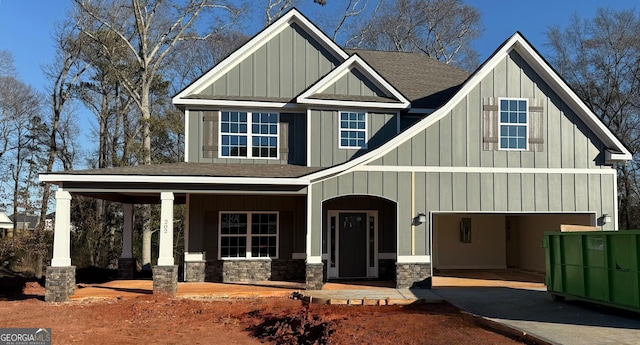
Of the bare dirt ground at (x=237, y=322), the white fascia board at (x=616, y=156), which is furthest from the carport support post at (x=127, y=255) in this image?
the white fascia board at (x=616, y=156)

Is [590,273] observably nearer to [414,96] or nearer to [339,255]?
[339,255]

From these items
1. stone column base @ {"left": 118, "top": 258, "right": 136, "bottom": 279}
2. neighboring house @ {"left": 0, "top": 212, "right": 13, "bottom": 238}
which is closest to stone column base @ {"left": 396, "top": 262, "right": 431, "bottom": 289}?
stone column base @ {"left": 118, "top": 258, "right": 136, "bottom": 279}

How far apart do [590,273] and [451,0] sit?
1112 inches

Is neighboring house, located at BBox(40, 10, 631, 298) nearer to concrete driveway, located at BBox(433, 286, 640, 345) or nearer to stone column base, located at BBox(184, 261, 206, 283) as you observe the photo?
stone column base, located at BBox(184, 261, 206, 283)

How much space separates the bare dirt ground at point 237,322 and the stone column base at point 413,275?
6.88ft

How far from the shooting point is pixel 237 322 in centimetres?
1040

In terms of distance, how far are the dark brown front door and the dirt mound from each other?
5416 millimetres

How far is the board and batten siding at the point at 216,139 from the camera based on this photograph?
1545cm

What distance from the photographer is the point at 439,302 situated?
11.9 m

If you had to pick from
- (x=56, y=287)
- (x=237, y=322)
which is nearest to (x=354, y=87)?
(x=237, y=322)

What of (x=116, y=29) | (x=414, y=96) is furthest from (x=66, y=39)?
(x=414, y=96)

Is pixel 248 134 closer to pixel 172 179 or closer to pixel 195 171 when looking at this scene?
pixel 195 171

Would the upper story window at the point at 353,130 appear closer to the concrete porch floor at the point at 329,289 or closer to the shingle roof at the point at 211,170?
the shingle roof at the point at 211,170

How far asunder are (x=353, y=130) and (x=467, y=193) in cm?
382
